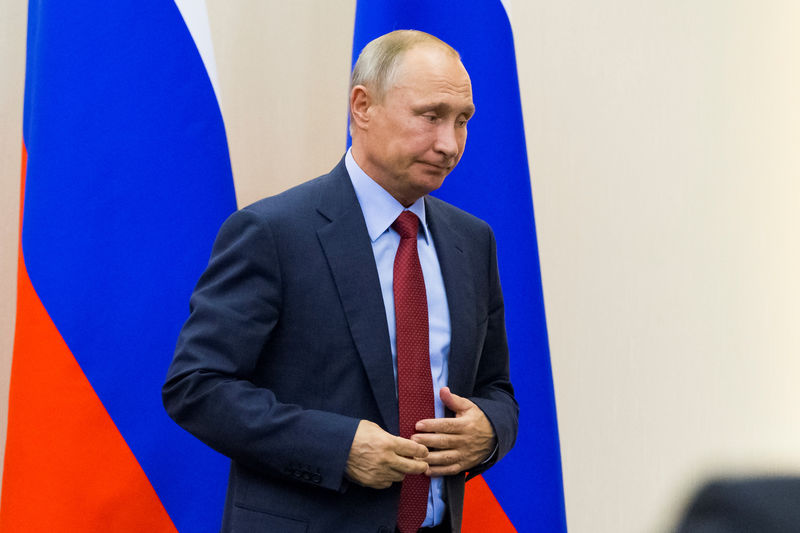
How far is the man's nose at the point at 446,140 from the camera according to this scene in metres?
1.39

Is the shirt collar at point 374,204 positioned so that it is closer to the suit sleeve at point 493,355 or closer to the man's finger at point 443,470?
the suit sleeve at point 493,355

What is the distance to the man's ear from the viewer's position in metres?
1.44

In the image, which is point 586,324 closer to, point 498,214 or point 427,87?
point 498,214

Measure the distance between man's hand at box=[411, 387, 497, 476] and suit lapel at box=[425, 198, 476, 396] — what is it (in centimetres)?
6

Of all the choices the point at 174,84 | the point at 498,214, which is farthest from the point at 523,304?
the point at 174,84

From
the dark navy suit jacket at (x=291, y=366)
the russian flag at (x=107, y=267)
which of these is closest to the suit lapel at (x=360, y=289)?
the dark navy suit jacket at (x=291, y=366)

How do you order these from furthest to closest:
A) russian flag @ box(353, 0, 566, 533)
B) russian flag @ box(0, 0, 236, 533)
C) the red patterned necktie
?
russian flag @ box(353, 0, 566, 533) < russian flag @ box(0, 0, 236, 533) < the red patterned necktie

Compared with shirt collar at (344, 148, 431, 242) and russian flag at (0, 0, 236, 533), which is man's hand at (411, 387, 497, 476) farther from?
russian flag at (0, 0, 236, 533)

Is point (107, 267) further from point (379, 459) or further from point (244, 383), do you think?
point (379, 459)

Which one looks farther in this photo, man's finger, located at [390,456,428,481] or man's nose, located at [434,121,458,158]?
man's nose, located at [434,121,458,158]

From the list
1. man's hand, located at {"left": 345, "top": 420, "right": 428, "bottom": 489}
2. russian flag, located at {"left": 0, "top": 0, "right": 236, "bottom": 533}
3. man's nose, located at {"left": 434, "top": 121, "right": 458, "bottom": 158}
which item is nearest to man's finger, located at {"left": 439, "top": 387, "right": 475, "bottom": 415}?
man's hand, located at {"left": 345, "top": 420, "right": 428, "bottom": 489}

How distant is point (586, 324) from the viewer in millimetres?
2496

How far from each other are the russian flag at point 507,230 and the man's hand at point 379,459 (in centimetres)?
77

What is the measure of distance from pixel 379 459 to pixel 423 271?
37 centimetres
